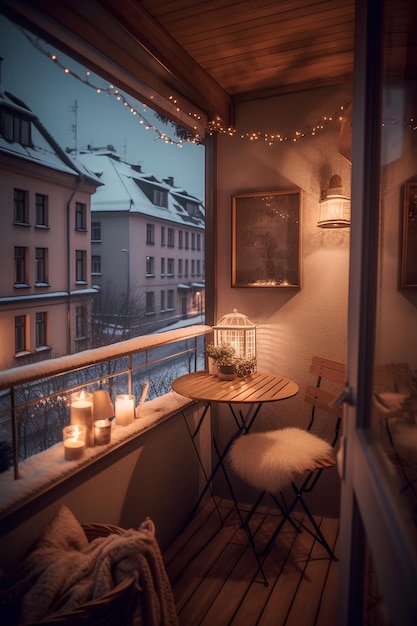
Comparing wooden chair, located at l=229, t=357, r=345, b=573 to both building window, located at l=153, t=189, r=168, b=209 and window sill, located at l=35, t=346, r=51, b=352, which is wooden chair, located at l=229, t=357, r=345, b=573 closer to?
window sill, located at l=35, t=346, r=51, b=352

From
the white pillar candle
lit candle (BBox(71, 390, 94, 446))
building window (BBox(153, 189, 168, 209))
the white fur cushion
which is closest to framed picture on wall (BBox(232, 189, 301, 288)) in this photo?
the white fur cushion

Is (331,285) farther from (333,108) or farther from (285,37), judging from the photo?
(285,37)

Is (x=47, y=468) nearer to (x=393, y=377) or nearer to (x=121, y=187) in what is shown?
(x=393, y=377)

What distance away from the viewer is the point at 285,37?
2320 millimetres

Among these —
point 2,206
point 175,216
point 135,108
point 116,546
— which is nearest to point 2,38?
point 2,206

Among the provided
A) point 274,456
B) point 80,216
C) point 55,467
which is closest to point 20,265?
point 80,216

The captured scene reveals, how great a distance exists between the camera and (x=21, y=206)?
797 inches

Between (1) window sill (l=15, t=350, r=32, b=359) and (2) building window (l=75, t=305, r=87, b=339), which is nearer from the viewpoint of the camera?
(1) window sill (l=15, t=350, r=32, b=359)

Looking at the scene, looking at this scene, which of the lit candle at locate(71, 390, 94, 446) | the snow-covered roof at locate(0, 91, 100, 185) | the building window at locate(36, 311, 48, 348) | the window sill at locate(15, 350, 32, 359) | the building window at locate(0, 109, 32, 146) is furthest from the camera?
the building window at locate(36, 311, 48, 348)

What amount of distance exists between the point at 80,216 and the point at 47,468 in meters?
21.7

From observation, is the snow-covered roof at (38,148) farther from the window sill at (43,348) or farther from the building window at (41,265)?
the window sill at (43,348)

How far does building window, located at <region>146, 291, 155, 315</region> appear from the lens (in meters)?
25.7

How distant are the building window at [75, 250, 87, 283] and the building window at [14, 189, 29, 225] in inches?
108

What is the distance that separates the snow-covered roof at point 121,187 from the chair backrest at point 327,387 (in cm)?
1988
